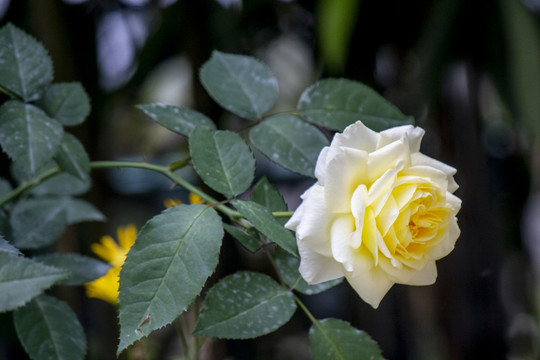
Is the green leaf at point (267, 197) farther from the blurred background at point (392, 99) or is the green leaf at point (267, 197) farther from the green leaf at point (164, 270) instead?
the blurred background at point (392, 99)

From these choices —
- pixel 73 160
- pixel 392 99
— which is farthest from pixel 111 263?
pixel 392 99

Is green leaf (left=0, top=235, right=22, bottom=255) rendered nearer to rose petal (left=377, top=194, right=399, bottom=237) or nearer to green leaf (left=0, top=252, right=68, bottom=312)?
green leaf (left=0, top=252, right=68, bottom=312)

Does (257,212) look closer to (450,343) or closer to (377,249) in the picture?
(377,249)

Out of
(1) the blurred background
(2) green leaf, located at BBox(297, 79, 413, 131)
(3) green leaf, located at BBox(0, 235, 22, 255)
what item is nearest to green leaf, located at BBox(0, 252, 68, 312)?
(3) green leaf, located at BBox(0, 235, 22, 255)

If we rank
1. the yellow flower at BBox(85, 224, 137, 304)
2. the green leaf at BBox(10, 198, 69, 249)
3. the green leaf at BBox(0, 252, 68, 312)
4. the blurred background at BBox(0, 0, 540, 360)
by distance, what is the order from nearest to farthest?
1. the green leaf at BBox(0, 252, 68, 312)
2. the green leaf at BBox(10, 198, 69, 249)
3. the yellow flower at BBox(85, 224, 137, 304)
4. the blurred background at BBox(0, 0, 540, 360)

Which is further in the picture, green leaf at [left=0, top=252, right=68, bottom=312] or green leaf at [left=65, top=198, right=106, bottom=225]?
green leaf at [left=65, top=198, right=106, bottom=225]

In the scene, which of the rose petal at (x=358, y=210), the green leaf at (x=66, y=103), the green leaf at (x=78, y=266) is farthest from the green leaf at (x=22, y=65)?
the rose petal at (x=358, y=210)

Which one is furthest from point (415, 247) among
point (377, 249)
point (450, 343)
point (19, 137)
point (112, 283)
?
point (450, 343)
